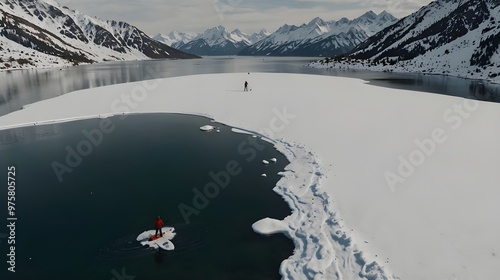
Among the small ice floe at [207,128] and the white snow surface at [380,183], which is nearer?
the white snow surface at [380,183]

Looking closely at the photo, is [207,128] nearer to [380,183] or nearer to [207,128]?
[207,128]

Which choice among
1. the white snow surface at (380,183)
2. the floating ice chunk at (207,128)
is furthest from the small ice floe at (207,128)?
the white snow surface at (380,183)

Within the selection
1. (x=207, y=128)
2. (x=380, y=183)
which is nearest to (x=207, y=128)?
(x=207, y=128)

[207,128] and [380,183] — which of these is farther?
[207,128]

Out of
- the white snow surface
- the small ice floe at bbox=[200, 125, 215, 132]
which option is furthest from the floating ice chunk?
the white snow surface

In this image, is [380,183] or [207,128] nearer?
[380,183]

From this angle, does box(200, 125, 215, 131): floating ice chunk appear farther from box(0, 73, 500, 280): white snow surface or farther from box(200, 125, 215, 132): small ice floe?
box(0, 73, 500, 280): white snow surface

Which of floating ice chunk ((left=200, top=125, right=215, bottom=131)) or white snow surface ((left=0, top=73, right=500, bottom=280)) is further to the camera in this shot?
floating ice chunk ((left=200, top=125, right=215, bottom=131))

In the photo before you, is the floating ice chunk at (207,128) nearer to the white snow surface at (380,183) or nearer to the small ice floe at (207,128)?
the small ice floe at (207,128)
